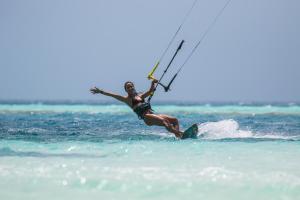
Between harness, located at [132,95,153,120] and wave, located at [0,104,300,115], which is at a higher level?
harness, located at [132,95,153,120]

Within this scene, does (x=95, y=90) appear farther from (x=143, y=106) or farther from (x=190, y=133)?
(x=190, y=133)

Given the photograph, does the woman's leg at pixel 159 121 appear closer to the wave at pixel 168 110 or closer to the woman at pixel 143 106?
the woman at pixel 143 106

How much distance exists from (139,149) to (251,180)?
4.29 meters

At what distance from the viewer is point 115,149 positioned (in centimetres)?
1150

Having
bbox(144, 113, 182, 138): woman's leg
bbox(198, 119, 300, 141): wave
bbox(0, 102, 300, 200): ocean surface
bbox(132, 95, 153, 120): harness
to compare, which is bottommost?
bbox(0, 102, 300, 200): ocean surface

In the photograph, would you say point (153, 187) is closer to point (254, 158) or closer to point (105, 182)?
point (105, 182)

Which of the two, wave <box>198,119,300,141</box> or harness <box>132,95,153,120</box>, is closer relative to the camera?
harness <box>132,95,153,120</box>

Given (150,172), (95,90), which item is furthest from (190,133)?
(150,172)

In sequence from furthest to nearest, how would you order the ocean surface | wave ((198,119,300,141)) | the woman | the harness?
wave ((198,119,300,141)) < the harness < the woman < the ocean surface

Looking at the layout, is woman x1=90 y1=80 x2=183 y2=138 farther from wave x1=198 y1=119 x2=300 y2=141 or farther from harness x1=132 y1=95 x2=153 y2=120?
wave x1=198 y1=119 x2=300 y2=141

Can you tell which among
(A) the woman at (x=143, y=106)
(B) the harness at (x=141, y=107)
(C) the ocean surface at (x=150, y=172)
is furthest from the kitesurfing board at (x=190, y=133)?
(C) the ocean surface at (x=150, y=172)

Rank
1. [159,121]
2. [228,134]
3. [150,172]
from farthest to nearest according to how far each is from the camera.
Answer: [228,134], [159,121], [150,172]

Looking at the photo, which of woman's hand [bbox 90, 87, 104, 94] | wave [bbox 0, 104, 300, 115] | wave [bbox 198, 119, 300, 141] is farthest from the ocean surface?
wave [bbox 0, 104, 300, 115]

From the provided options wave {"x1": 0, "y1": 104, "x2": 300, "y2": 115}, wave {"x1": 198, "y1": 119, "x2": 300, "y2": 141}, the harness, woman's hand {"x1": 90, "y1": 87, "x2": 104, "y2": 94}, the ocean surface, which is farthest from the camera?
wave {"x1": 0, "y1": 104, "x2": 300, "y2": 115}
